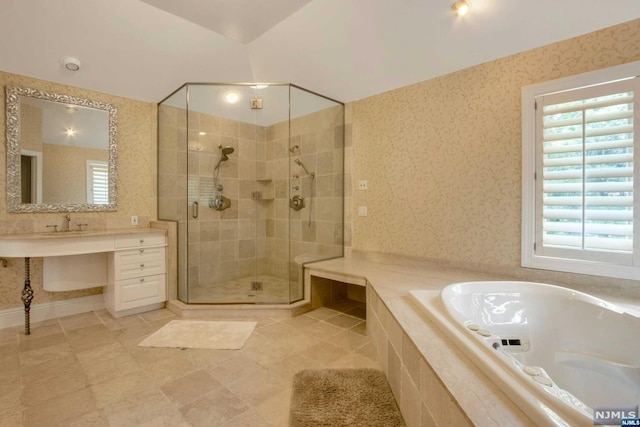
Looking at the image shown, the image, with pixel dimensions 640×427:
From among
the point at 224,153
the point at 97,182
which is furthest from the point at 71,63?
the point at 224,153

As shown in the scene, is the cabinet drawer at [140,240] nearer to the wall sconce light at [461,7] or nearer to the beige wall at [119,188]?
the beige wall at [119,188]

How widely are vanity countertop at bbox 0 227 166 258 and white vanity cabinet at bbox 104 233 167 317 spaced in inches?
3.5

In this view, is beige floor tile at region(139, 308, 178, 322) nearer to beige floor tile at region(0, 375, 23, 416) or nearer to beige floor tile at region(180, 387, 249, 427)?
beige floor tile at region(0, 375, 23, 416)

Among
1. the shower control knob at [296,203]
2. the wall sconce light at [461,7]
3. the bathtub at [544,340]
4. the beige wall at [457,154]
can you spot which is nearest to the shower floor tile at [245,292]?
the shower control knob at [296,203]

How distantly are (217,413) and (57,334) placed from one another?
184 cm

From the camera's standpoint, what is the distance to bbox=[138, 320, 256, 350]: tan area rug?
2.15 metres

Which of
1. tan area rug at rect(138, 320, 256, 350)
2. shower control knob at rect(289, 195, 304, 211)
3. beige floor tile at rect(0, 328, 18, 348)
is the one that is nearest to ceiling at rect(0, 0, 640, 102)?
shower control knob at rect(289, 195, 304, 211)

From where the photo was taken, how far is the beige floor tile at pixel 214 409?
140 centimetres

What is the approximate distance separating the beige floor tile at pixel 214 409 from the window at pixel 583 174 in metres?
2.12

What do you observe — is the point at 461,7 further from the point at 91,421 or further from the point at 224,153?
the point at 91,421

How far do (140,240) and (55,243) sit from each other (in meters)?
0.61

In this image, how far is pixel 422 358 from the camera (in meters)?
1.13

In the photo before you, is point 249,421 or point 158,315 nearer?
point 249,421

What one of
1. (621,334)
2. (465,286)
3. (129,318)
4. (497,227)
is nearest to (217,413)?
(465,286)
